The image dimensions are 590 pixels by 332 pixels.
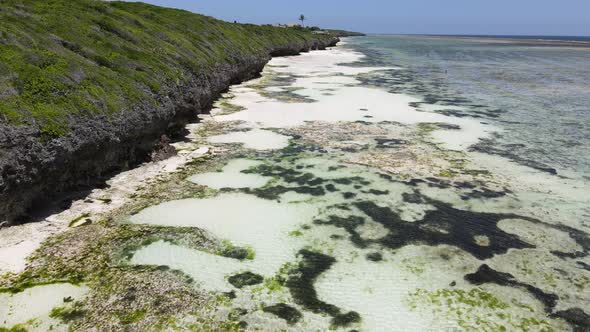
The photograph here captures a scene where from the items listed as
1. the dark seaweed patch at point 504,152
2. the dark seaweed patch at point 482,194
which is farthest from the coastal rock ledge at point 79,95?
the dark seaweed patch at point 504,152

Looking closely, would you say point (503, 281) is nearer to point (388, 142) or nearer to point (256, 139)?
point (388, 142)

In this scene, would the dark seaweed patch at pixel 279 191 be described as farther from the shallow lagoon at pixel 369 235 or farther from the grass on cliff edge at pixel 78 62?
the grass on cliff edge at pixel 78 62

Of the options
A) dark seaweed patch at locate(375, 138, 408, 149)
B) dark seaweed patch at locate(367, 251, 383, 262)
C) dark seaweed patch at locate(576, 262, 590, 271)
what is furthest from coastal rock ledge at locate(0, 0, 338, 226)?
dark seaweed patch at locate(576, 262, 590, 271)

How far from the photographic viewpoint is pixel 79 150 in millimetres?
13445

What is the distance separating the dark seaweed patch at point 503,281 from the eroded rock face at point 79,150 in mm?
11861

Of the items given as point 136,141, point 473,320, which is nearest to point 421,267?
point 473,320

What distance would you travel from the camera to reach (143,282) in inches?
367

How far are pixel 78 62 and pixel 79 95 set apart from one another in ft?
9.03

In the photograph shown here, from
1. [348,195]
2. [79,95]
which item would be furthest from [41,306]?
[348,195]

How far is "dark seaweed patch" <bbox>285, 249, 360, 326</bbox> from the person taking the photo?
860 centimetres

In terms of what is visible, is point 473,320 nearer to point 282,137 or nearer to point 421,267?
point 421,267

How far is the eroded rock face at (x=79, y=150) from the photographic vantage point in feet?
36.7

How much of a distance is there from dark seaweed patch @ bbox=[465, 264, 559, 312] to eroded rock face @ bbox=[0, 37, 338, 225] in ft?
38.9

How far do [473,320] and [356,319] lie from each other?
2.39m
